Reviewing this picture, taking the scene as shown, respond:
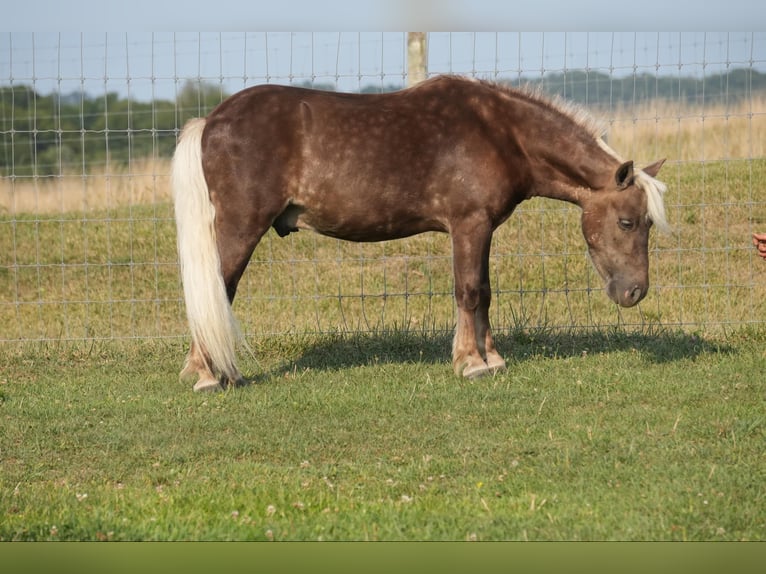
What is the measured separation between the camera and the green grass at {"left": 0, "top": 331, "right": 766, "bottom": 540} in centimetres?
420

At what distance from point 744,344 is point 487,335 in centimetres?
202

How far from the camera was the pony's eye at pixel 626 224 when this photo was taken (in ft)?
22.6

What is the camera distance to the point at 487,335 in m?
7.21

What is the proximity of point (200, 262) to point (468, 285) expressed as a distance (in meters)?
1.79

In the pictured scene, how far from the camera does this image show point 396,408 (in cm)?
619

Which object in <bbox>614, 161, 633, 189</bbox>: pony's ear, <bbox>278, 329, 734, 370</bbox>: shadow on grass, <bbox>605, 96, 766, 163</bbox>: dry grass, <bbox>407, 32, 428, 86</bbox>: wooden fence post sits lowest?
<bbox>278, 329, 734, 370</bbox>: shadow on grass

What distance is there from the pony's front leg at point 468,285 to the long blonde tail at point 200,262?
149 cm

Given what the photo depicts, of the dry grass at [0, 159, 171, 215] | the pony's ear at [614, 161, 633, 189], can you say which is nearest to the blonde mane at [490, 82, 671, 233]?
the pony's ear at [614, 161, 633, 189]

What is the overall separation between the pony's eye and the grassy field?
0.94 meters

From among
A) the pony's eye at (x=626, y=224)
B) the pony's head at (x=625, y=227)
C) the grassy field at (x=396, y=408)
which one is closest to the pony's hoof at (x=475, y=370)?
the grassy field at (x=396, y=408)

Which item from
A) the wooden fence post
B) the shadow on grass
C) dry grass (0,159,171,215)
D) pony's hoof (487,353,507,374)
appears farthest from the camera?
dry grass (0,159,171,215)

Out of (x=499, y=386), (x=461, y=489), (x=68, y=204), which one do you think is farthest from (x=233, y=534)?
(x=68, y=204)

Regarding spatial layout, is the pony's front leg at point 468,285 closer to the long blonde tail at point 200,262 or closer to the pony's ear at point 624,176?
the pony's ear at point 624,176

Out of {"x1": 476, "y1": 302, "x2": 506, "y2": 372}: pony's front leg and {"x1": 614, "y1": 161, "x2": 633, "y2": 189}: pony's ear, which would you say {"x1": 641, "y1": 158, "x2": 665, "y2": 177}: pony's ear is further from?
{"x1": 476, "y1": 302, "x2": 506, "y2": 372}: pony's front leg
